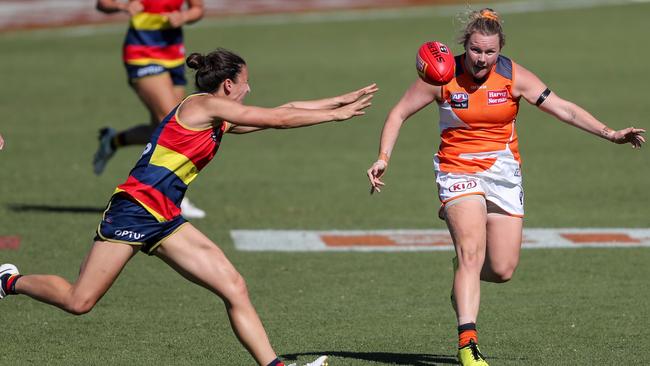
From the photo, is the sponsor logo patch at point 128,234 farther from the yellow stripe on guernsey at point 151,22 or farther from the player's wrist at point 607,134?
the yellow stripe on guernsey at point 151,22

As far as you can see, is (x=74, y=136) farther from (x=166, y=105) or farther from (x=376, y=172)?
(x=376, y=172)

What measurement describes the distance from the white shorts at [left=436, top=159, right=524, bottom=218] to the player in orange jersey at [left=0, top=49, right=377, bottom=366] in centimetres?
109

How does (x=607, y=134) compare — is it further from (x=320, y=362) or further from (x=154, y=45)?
(x=154, y=45)

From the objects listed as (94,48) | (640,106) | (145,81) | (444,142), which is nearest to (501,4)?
(94,48)

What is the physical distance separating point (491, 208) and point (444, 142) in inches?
21.0

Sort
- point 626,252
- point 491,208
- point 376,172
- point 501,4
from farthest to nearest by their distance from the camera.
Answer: point 501,4, point 626,252, point 491,208, point 376,172

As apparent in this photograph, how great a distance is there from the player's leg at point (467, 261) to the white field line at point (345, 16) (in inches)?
909

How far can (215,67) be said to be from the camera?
746 centimetres

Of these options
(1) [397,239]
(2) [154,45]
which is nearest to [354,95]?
(1) [397,239]

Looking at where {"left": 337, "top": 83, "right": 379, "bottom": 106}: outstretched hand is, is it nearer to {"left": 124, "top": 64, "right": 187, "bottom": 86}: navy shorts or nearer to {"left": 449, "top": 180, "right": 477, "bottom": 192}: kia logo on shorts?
{"left": 449, "top": 180, "right": 477, "bottom": 192}: kia logo on shorts

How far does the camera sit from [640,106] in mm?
19781

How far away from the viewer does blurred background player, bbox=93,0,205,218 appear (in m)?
13.3

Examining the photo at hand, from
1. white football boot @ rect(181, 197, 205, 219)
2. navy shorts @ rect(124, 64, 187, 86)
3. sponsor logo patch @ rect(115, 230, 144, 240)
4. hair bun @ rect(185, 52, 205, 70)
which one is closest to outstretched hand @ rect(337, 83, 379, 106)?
hair bun @ rect(185, 52, 205, 70)

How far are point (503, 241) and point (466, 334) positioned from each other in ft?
3.03
